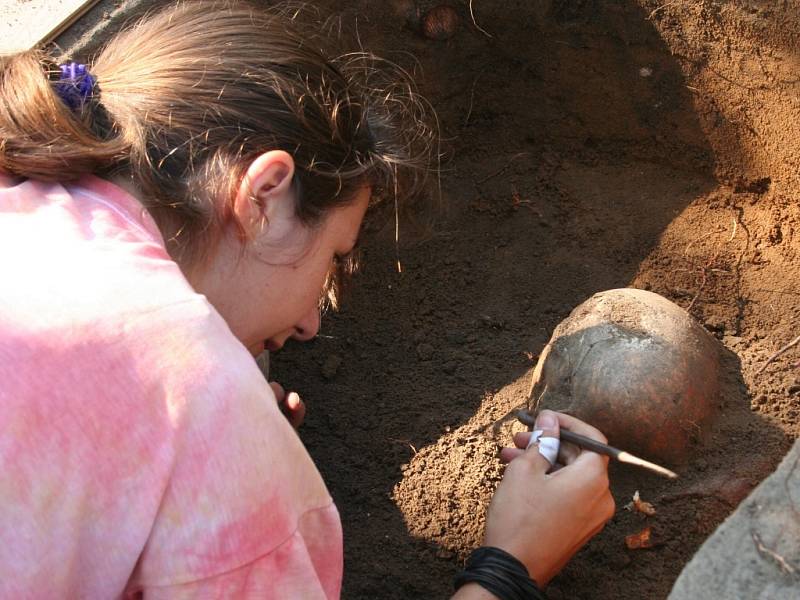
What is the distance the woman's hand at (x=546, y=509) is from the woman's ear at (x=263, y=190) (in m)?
0.74

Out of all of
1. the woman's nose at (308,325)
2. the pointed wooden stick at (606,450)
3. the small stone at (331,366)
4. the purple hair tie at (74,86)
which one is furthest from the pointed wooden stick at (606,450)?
the purple hair tie at (74,86)

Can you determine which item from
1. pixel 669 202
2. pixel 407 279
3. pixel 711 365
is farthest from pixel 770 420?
pixel 407 279

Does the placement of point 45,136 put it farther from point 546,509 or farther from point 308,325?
point 546,509

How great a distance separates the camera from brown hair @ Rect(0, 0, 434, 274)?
149 centimetres

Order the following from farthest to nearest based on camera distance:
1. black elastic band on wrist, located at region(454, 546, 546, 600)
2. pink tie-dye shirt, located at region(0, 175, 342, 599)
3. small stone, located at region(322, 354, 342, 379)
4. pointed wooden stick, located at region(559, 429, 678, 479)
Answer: small stone, located at region(322, 354, 342, 379) < pointed wooden stick, located at region(559, 429, 678, 479) < black elastic band on wrist, located at region(454, 546, 546, 600) < pink tie-dye shirt, located at region(0, 175, 342, 599)

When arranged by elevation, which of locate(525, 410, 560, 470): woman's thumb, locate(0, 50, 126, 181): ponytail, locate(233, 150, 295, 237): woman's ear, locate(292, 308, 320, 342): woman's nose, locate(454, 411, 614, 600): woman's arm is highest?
locate(0, 50, 126, 181): ponytail

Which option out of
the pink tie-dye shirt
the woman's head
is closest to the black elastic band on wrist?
the pink tie-dye shirt

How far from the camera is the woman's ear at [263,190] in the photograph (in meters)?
1.51

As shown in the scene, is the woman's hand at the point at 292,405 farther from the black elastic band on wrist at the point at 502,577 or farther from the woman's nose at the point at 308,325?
the black elastic band on wrist at the point at 502,577

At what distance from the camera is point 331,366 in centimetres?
272

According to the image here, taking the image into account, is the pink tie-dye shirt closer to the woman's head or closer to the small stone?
the woman's head

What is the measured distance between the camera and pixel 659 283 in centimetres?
276

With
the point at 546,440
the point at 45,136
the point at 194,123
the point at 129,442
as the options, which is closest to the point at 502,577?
the point at 546,440

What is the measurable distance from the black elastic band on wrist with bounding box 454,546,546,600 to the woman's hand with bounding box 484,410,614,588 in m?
0.04
